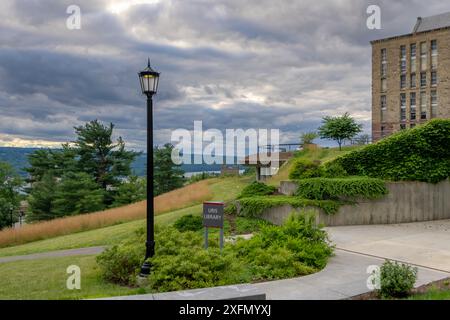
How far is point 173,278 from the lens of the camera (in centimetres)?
703

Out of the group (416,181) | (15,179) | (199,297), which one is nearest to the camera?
(199,297)

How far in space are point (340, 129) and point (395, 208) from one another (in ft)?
70.1

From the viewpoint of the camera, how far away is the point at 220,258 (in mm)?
7371

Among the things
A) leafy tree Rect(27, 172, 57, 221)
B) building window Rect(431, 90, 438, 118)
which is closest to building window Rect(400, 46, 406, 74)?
building window Rect(431, 90, 438, 118)

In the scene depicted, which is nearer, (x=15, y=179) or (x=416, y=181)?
(x=416, y=181)

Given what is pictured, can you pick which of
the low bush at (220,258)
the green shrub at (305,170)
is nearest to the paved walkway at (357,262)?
the low bush at (220,258)

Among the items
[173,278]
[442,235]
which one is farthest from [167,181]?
[173,278]

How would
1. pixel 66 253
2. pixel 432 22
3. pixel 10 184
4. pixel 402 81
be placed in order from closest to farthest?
pixel 66 253, pixel 432 22, pixel 402 81, pixel 10 184

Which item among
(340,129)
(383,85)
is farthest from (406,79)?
(340,129)

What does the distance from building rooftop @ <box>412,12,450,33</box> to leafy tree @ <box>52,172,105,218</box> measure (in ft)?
159

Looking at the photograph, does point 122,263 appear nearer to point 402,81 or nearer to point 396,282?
point 396,282

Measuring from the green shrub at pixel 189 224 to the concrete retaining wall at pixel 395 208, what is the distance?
2.46 metres
